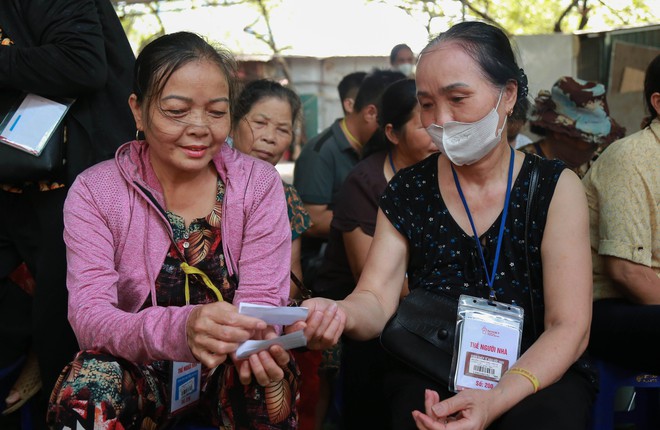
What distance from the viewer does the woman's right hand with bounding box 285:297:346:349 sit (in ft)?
6.66

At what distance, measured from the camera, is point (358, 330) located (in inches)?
88.7

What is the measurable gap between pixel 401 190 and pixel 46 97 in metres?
1.47

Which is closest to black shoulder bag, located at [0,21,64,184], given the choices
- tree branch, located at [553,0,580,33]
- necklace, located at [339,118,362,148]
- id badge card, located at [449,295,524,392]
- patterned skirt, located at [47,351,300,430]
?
patterned skirt, located at [47,351,300,430]

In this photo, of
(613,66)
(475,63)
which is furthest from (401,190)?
(613,66)

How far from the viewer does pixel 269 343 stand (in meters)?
1.95

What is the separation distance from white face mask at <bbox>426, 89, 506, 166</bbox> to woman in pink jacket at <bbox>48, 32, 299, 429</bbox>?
24.7 inches

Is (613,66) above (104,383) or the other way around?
above

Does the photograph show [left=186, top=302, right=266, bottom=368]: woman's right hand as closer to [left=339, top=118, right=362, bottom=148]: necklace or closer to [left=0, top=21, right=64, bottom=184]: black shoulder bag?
[left=0, top=21, right=64, bottom=184]: black shoulder bag

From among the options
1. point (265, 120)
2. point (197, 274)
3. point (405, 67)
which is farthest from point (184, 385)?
point (405, 67)

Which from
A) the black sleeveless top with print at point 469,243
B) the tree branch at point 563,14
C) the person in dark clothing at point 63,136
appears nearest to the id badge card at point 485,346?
the black sleeveless top with print at point 469,243

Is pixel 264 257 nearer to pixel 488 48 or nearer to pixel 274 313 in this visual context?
pixel 274 313

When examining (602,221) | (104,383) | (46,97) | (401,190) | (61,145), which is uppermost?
(46,97)

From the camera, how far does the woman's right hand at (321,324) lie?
2029 mm

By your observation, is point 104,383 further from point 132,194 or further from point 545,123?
point 545,123
